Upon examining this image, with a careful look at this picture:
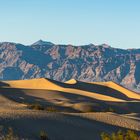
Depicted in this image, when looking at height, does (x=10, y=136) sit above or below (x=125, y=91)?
above

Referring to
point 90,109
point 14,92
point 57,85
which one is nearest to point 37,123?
point 90,109

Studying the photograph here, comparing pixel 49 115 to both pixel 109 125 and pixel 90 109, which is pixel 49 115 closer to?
pixel 109 125

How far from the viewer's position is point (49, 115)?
3928cm

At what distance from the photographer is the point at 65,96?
96.6 m

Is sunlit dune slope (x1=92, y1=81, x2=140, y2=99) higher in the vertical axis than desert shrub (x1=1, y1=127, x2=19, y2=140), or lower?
lower

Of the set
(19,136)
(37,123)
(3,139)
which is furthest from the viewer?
(37,123)

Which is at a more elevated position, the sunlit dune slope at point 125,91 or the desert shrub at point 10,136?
the desert shrub at point 10,136

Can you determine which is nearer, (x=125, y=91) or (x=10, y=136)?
(x=10, y=136)

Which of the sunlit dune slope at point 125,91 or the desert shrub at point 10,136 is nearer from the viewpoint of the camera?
the desert shrub at point 10,136

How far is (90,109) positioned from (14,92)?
107ft

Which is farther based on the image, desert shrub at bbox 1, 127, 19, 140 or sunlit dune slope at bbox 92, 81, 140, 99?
sunlit dune slope at bbox 92, 81, 140, 99

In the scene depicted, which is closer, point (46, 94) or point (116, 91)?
point (46, 94)

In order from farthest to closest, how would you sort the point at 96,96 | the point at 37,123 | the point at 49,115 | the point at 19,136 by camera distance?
1. the point at 96,96
2. the point at 49,115
3. the point at 37,123
4. the point at 19,136

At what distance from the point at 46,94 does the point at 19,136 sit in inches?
2668
